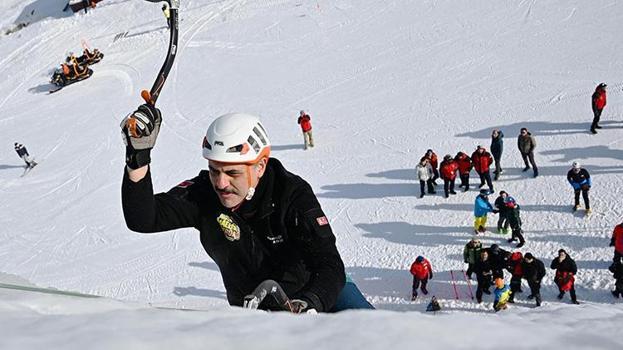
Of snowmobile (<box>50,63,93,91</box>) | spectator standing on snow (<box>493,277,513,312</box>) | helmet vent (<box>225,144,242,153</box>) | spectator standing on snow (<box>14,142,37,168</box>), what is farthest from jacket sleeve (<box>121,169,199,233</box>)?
snowmobile (<box>50,63,93,91</box>)

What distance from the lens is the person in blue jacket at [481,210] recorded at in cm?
1110

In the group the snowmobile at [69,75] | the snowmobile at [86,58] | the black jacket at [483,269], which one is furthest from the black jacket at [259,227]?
the snowmobile at [86,58]

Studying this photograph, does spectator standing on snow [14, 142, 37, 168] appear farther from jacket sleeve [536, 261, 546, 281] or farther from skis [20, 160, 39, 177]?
jacket sleeve [536, 261, 546, 281]

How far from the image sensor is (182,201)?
3594 mm

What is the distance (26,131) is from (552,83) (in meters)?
17.1

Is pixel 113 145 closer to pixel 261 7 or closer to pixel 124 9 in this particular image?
pixel 261 7

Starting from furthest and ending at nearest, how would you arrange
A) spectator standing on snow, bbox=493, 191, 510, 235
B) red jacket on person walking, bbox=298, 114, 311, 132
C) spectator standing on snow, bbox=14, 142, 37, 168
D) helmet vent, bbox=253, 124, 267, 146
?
spectator standing on snow, bbox=14, 142, 37, 168 < red jacket on person walking, bbox=298, 114, 311, 132 < spectator standing on snow, bbox=493, 191, 510, 235 < helmet vent, bbox=253, 124, 267, 146

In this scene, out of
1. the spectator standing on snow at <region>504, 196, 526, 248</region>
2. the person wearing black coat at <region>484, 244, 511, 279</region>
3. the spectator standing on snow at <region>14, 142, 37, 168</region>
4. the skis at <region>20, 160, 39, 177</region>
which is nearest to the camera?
the person wearing black coat at <region>484, 244, 511, 279</region>

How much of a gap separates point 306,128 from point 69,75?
12.9 metres

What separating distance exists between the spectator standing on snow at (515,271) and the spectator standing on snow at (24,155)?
14.9 m

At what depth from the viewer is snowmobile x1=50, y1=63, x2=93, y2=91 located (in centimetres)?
2398

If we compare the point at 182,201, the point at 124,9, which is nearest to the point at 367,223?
the point at 182,201

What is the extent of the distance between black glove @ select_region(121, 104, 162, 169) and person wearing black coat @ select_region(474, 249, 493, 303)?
24.4 ft

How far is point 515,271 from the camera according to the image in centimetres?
935
